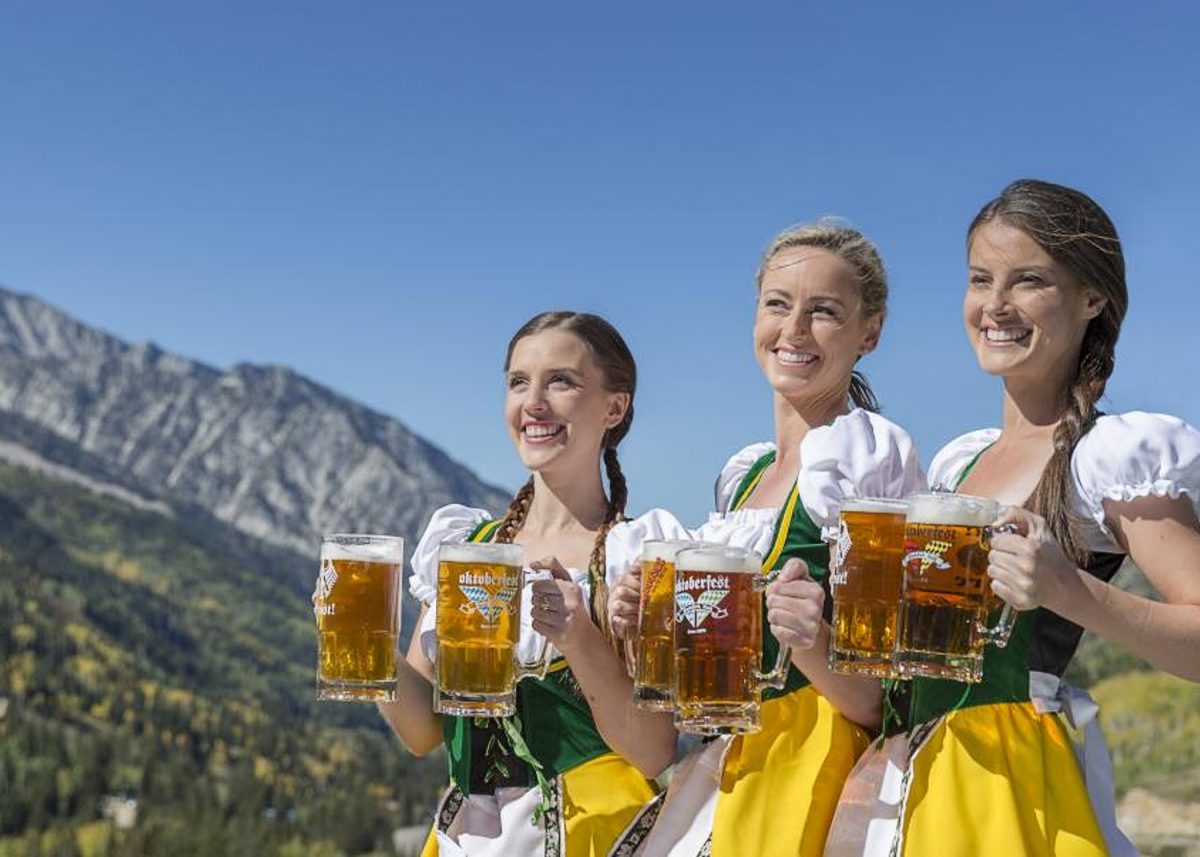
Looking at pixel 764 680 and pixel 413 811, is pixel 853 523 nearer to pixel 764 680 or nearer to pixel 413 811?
pixel 764 680

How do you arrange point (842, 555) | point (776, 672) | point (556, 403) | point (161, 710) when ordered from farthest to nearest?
point (161, 710)
point (556, 403)
point (776, 672)
point (842, 555)

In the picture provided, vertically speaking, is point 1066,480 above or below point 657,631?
above

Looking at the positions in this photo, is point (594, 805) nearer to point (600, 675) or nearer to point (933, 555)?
point (600, 675)

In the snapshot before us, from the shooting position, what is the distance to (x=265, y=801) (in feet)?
265

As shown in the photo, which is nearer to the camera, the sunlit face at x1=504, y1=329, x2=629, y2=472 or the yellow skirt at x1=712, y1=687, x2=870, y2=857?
the yellow skirt at x1=712, y1=687, x2=870, y2=857

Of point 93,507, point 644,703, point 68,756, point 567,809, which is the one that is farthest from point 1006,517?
point 93,507

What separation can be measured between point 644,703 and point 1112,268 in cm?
114

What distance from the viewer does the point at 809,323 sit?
9.89ft

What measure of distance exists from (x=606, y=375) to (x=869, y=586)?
119 centimetres

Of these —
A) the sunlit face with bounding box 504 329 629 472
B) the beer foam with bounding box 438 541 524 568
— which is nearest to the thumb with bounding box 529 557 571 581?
the beer foam with bounding box 438 541 524 568

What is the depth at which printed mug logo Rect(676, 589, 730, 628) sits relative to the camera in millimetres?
2426

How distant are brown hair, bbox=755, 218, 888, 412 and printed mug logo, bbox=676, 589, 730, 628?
2.87ft

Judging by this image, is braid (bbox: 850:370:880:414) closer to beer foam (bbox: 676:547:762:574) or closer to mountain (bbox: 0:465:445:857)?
beer foam (bbox: 676:547:762:574)

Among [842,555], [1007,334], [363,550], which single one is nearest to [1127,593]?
[842,555]
